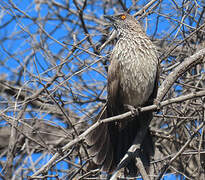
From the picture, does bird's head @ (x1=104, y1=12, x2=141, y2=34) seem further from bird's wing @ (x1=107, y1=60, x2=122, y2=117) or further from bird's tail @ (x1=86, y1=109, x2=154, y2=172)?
bird's tail @ (x1=86, y1=109, x2=154, y2=172)

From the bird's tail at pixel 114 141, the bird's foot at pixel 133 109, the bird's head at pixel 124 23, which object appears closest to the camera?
the bird's foot at pixel 133 109

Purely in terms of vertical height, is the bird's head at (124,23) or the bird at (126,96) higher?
the bird's head at (124,23)

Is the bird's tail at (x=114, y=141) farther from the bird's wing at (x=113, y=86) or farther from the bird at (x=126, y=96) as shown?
the bird's wing at (x=113, y=86)

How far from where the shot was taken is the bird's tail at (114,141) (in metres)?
4.37

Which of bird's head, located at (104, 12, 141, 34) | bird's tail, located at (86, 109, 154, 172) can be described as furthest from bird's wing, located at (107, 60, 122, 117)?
bird's head, located at (104, 12, 141, 34)

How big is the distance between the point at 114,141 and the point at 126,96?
629 millimetres

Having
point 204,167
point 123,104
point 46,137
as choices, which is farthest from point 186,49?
point 46,137

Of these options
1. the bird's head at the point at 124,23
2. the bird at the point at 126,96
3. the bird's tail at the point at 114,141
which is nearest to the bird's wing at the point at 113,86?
the bird at the point at 126,96

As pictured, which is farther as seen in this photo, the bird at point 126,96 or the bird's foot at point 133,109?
the bird at point 126,96

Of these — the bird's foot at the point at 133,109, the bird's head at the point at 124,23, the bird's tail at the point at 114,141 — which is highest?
the bird's head at the point at 124,23

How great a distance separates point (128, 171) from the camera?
443 cm

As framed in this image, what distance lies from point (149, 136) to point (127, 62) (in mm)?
1037

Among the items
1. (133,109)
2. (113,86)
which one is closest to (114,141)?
(133,109)

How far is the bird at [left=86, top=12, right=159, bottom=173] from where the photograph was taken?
14.5 ft
